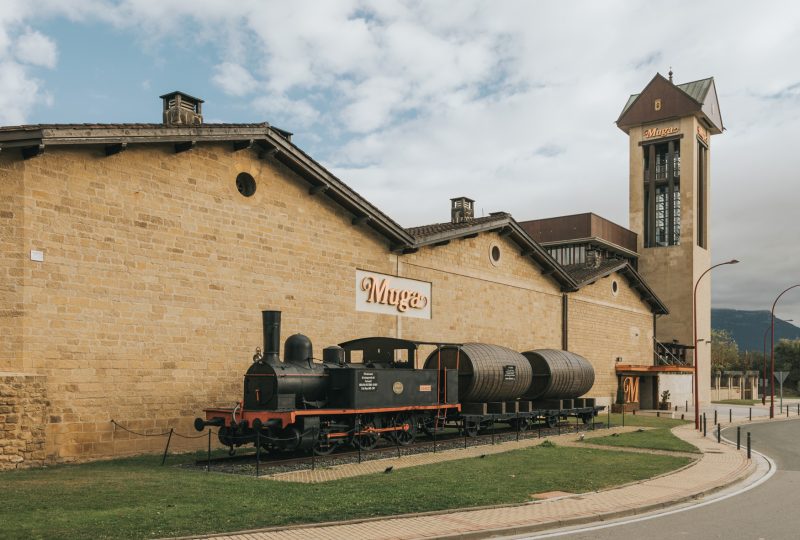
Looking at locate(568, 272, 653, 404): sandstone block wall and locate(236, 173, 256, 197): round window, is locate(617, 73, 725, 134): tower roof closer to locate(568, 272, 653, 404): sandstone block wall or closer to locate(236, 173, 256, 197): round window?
locate(568, 272, 653, 404): sandstone block wall

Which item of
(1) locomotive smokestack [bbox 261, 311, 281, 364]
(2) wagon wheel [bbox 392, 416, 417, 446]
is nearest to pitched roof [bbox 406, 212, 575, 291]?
(2) wagon wheel [bbox 392, 416, 417, 446]

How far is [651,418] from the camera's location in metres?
34.8

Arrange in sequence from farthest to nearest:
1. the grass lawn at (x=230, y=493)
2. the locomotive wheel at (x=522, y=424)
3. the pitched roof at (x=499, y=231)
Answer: the pitched roof at (x=499, y=231) < the locomotive wheel at (x=522, y=424) < the grass lawn at (x=230, y=493)

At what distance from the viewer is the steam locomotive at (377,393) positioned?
1712cm

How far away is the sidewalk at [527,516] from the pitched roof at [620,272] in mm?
23781

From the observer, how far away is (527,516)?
11039 millimetres

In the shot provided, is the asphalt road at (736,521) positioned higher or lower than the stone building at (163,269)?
lower

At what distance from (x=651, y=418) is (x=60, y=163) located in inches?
1116

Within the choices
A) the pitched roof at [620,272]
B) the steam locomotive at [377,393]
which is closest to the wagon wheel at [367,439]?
the steam locomotive at [377,393]

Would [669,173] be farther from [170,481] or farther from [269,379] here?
[170,481]

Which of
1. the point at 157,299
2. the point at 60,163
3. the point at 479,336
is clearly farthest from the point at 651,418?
the point at 60,163

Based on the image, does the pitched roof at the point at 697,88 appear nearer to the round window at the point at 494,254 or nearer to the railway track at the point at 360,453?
the round window at the point at 494,254

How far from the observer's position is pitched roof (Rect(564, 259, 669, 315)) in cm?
3962

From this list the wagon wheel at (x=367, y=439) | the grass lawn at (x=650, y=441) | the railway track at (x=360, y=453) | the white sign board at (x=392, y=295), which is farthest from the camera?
the white sign board at (x=392, y=295)
